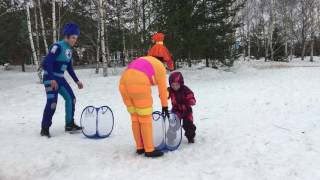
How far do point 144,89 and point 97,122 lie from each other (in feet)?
6.15

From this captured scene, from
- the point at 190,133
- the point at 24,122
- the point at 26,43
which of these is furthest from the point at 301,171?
the point at 26,43

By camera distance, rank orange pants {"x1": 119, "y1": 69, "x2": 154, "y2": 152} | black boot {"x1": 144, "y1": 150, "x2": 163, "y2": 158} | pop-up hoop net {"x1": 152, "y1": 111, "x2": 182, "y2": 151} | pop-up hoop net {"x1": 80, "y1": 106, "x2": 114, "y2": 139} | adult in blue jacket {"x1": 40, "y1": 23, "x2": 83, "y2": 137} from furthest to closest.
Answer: pop-up hoop net {"x1": 80, "y1": 106, "x2": 114, "y2": 139}, adult in blue jacket {"x1": 40, "y1": 23, "x2": 83, "y2": 137}, pop-up hoop net {"x1": 152, "y1": 111, "x2": 182, "y2": 151}, black boot {"x1": 144, "y1": 150, "x2": 163, "y2": 158}, orange pants {"x1": 119, "y1": 69, "x2": 154, "y2": 152}

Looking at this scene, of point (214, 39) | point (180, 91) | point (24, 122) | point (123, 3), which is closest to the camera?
point (180, 91)

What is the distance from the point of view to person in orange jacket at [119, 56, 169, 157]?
6.08 metres

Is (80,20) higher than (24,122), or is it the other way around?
(80,20)

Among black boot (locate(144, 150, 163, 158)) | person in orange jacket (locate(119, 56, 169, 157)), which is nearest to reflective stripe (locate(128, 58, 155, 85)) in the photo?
person in orange jacket (locate(119, 56, 169, 157))

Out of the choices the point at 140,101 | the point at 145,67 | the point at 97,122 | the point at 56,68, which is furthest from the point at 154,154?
the point at 56,68

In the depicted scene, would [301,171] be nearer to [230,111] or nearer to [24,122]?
[230,111]

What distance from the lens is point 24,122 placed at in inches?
389

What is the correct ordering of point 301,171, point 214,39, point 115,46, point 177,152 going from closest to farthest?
point 301,171, point 177,152, point 214,39, point 115,46

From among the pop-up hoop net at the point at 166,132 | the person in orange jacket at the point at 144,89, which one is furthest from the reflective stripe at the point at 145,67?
the pop-up hoop net at the point at 166,132

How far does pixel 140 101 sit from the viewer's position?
611 centimetres

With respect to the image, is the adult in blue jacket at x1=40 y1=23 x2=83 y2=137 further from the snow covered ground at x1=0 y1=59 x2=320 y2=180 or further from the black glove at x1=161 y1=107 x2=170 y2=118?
the black glove at x1=161 y1=107 x2=170 y2=118

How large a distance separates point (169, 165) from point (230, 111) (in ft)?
15.4
